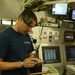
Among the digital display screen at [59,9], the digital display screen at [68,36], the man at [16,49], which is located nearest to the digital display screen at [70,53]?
the digital display screen at [68,36]

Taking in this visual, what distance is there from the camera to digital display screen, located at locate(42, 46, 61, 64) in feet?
10.8

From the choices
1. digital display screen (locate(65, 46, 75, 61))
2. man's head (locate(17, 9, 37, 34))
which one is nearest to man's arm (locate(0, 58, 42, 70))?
man's head (locate(17, 9, 37, 34))

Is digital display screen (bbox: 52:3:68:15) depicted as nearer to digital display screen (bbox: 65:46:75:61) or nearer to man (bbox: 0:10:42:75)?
digital display screen (bbox: 65:46:75:61)

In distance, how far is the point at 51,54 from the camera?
3.35 meters

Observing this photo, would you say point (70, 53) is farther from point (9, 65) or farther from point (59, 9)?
point (9, 65)

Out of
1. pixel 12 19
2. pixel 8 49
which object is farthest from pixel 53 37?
pixel 8 49

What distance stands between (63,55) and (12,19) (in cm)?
121

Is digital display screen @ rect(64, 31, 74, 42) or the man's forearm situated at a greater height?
digital display screen @ rect(64, 31, 74, 42)

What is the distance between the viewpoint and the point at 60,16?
12.4 feet

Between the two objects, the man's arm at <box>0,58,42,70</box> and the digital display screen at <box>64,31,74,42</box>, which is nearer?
the man's arm at <box>0,58,42,70</box>

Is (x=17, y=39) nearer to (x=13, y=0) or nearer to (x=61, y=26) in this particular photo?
(x=13, y=0)

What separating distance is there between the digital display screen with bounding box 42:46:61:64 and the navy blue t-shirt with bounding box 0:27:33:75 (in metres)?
1.19

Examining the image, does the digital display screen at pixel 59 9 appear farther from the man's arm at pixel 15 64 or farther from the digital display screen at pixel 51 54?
the man's arm at pixel 15 64

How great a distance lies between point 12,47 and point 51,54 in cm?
147
